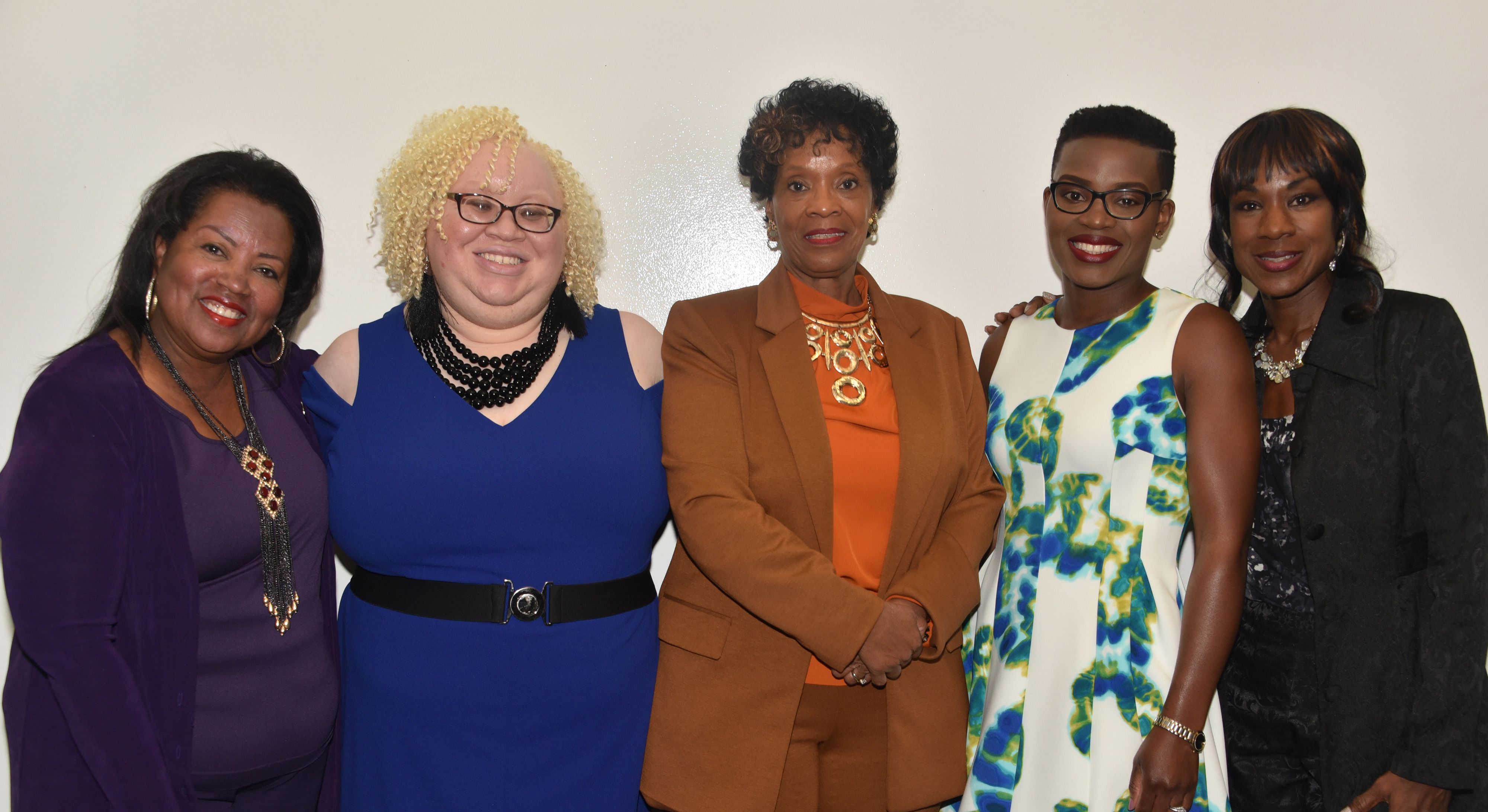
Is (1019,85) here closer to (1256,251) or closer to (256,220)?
(1256,251)

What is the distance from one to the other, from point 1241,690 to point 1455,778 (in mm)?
409

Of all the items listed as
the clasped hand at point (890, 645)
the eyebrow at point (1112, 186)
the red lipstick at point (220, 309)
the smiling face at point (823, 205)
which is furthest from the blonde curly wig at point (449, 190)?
the eyebrow at point (1112, 186)

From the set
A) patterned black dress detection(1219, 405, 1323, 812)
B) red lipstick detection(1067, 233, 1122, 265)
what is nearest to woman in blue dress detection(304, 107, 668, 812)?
red lipstick detection(1067, 233, 1122, 265)

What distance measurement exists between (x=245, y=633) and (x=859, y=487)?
1.40 metres

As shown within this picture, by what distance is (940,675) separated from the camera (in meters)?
2.10

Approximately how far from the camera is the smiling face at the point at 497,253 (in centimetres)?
213

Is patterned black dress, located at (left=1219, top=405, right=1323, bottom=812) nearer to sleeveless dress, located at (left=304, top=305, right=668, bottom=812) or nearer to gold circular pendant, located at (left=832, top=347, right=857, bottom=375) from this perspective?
gold circular pendant, located at (left=832, top=347, right=857, bottom=375)

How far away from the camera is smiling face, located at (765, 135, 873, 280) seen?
218 centimetres

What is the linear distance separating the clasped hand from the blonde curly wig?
1062 mm

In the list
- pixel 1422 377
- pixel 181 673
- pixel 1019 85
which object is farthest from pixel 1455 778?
pixel 181 673

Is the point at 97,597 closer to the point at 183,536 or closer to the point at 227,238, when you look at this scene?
the point at 183,536

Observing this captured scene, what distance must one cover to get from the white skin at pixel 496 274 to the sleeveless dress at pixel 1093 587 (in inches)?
40.4

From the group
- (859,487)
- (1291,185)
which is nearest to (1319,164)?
(1291,185)

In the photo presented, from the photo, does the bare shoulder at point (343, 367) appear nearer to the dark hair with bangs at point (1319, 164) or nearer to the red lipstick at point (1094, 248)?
the red lipstick at point (1094, 248)
